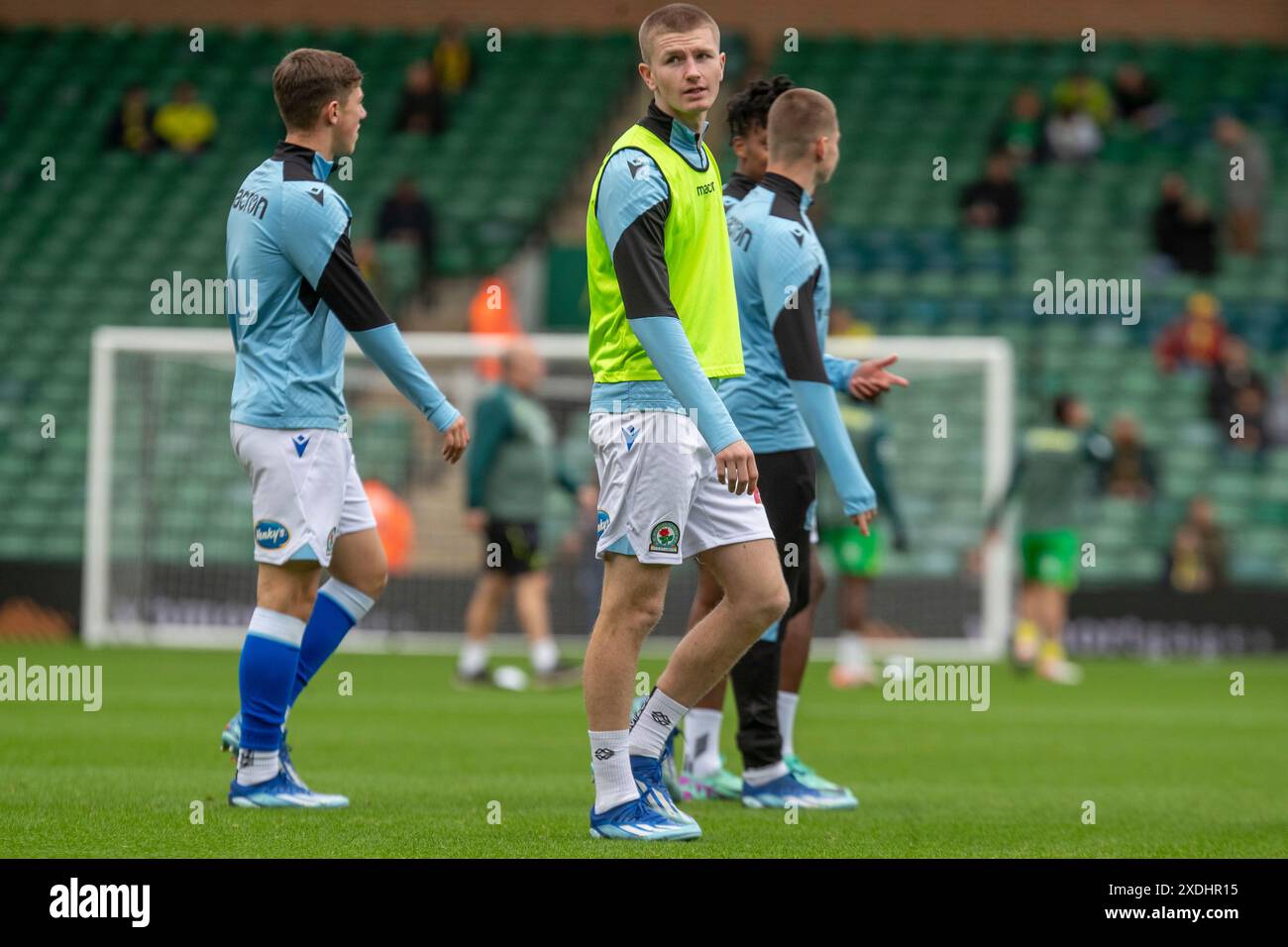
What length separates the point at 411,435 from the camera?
17.2 meters

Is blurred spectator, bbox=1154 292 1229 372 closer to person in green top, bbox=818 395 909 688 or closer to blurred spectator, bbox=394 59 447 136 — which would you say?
person in green top, bbox=818 395 909 688

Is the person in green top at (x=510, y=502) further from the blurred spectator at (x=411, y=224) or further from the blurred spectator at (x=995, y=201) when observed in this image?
the blurred spectator at (x=995, y=201)

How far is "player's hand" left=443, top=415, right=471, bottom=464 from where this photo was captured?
562 centimetres

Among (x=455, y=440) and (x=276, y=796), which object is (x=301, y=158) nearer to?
(x=455, y=440)

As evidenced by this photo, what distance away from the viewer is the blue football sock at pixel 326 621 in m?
6.40

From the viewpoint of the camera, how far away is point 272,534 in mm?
5887

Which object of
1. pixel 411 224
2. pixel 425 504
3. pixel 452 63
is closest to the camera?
pixel 425 504

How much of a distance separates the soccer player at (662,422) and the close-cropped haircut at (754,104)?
62.8 inches

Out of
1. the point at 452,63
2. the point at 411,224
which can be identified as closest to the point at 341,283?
the point at 411,224

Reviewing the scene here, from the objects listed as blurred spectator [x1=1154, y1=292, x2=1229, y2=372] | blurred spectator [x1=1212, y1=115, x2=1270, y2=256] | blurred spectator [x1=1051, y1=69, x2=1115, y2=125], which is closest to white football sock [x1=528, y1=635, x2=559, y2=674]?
blurred spectator [x1=1154, y1=292, x2=1229, y2=372]

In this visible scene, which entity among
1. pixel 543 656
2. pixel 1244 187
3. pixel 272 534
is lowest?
pixel 543 656

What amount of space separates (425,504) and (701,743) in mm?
10298
